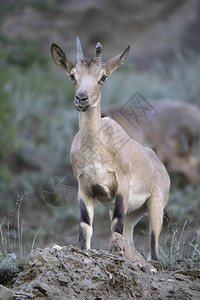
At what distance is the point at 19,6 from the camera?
18.0 m

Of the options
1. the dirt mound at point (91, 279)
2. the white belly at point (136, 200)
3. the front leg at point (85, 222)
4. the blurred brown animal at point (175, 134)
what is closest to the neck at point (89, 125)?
the front leg at point (85, 222)

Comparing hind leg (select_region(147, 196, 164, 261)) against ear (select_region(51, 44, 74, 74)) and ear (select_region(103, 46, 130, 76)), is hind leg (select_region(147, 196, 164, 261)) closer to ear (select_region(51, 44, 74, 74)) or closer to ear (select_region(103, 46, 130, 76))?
ear (select_region(103, 46, 130, 76))

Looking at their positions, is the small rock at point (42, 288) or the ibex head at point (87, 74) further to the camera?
the ibex head at point (87, 74)

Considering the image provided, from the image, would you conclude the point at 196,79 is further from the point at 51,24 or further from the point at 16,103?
the point at 51,24

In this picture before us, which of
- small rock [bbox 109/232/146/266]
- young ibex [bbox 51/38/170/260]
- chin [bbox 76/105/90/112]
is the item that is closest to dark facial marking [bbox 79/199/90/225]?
young ibex [bbox 51/38/170/260]

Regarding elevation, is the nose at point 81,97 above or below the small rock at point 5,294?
above

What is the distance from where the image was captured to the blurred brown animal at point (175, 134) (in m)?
15.1

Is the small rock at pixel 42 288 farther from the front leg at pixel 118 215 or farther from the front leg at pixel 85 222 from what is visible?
the front leg at pixel 118 215

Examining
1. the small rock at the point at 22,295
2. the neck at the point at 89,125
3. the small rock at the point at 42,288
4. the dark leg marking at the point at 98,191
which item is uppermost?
the neck at the point at 89,125

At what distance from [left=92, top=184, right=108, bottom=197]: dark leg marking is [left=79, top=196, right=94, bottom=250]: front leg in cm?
13

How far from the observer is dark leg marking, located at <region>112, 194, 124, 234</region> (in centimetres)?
651

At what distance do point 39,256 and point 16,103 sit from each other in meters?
11.9

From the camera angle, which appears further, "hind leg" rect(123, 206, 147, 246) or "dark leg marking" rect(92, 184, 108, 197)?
"hind leg" rect(123, 206, 147, 246)

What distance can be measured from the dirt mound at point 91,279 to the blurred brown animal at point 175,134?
8.95 metres
